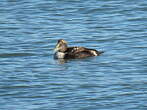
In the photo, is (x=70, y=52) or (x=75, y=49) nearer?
(x=75, y=49)

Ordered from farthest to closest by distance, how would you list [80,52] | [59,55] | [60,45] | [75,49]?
[60,45]
[59,55]
[75,49]
[80,52]

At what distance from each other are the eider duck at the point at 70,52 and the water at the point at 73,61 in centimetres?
20

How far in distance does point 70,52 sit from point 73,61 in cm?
41

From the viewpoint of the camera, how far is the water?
1510 centimetres

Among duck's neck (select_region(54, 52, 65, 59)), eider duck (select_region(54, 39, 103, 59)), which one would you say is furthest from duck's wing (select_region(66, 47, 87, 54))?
duck's neck (select_region(54, 52, 65, 59))

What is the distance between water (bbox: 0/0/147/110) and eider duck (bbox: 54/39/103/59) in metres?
0.20

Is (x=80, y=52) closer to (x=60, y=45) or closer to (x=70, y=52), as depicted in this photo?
(x=70, y=52)

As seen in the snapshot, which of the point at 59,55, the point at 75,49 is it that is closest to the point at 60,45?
the point at 59,55

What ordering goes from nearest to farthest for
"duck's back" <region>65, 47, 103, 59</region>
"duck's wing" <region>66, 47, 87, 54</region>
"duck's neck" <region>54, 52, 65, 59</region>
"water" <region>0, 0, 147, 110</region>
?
"water" <region>0, 0, 147, 110</region>
"duck's back" <region>65, 47, 103, 59</region>
"duck's wing" <region>66, 47, 87, 54</region>
"duck's neck" <region>54, 52, 65, 59</region>

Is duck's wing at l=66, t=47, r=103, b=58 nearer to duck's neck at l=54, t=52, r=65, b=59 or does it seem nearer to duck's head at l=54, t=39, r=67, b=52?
duck's neck at l=54, t=52, r=65, b=59

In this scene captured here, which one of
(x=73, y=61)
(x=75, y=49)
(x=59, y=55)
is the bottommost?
(x=73, y=61)

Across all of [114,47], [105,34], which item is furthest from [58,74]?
[105,34]

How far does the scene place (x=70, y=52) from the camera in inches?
781

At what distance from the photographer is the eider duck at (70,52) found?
19.4m
